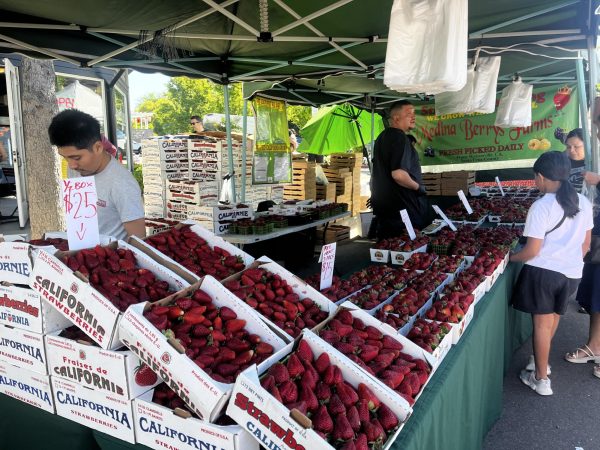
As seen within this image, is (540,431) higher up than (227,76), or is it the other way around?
(227,76)

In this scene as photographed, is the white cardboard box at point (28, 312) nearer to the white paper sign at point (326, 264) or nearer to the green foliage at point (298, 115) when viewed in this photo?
the white paper sign at point (326, 264)

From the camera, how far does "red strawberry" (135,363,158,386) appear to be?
1390mm

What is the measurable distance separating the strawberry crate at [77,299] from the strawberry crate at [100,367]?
2.0 inches

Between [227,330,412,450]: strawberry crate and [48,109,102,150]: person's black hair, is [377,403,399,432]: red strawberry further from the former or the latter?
[48,109,102,150]: person's black hair

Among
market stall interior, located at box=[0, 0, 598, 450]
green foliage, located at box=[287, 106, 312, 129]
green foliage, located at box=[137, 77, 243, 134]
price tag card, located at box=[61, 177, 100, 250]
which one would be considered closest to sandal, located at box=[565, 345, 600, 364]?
market stall interior, located at box=[0, 0, 598, 450]

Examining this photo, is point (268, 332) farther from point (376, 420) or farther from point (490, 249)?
point (490, 249)

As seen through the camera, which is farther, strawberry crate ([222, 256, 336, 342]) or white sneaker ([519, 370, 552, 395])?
white sneaker ([519, 370, 552, 395])

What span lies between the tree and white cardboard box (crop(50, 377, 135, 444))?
3.83m

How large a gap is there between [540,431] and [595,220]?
5.85 ft

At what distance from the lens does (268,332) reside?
1562 millimetres

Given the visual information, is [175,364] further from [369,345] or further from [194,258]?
[194,258]

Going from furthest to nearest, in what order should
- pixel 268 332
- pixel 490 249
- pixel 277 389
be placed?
pixel 490 249 → pixel 268 332 → pixel 277 389

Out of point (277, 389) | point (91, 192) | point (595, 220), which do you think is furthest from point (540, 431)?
point (91, 192)

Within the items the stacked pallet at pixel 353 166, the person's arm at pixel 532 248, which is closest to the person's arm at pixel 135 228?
the person's arm at pixel 532 248
